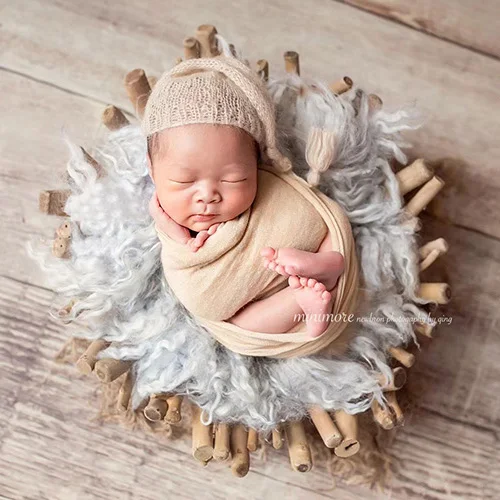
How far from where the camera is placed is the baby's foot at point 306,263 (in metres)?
0.90

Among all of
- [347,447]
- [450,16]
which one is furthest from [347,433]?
[450,16]

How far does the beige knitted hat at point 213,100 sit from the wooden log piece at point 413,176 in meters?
0.23

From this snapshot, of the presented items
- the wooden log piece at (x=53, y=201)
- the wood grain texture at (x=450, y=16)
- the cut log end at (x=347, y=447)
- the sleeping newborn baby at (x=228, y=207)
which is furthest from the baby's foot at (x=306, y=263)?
the wood grain texture at (x=450, y=16)

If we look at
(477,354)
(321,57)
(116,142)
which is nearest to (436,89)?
(321,57)

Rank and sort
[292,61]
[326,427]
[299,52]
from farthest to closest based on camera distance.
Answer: [299,52], [292,61], [326,427]

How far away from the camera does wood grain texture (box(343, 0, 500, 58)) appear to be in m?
1.34

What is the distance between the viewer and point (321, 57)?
52.6 inches

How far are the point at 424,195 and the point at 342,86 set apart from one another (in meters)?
0.21

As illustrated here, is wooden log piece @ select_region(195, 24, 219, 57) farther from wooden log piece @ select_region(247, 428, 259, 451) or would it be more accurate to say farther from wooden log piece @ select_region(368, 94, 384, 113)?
wooden log piece @ select_region(247, 428, 259, 451)

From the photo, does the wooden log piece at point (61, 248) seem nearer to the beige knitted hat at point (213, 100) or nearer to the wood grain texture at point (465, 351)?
the beige knitted hat at point (213, 100)

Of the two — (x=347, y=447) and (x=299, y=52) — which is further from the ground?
(x=299, y=52)

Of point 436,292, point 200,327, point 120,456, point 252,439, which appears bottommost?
point 120,456

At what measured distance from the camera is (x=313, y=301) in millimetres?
896

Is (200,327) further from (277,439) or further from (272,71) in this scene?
(272,71)
